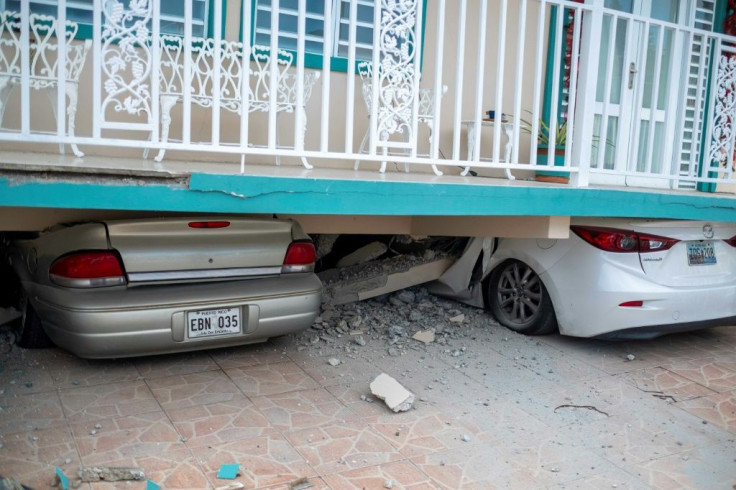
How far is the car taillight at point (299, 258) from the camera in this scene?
4.83 meters

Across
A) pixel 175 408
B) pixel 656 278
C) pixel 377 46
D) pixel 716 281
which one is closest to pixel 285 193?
pixel 377 46

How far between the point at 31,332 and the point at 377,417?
8.38 ft

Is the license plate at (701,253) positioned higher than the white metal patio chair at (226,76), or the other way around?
the white metal patio chair at (226,76)

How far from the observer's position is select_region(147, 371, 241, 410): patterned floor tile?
13.9 ft

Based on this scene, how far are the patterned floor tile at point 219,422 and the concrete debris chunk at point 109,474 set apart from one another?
1.41 ft

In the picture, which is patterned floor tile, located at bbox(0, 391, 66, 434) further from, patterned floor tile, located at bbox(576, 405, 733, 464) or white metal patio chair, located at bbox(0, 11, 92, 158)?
patterned floor tile, located at bbox(576, 405, 733, 464)

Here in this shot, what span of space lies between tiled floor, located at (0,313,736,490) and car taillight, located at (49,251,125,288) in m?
0.70

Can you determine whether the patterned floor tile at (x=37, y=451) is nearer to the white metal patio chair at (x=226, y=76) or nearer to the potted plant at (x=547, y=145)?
the white metal patio chair at (x=226, y=76)

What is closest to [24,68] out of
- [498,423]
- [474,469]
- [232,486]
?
[232,486]

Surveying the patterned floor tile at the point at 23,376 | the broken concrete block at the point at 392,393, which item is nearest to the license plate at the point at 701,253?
the broken concrete block at the point at 392,393

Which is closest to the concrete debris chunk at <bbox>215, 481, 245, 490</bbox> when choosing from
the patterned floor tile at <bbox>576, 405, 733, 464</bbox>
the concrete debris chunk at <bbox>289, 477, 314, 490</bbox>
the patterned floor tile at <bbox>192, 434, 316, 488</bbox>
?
the patterned floor tile at <bbox>192, 434, 316, 488</bbox>

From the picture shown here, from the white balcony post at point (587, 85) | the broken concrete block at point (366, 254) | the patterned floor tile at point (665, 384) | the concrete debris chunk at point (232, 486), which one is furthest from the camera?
the broken concrete block at point (366, 254)

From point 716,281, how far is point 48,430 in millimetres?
4951

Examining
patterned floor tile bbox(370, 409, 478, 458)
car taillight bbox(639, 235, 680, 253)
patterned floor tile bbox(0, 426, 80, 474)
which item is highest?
car taillight bbox(639, 235, 680, 253)
